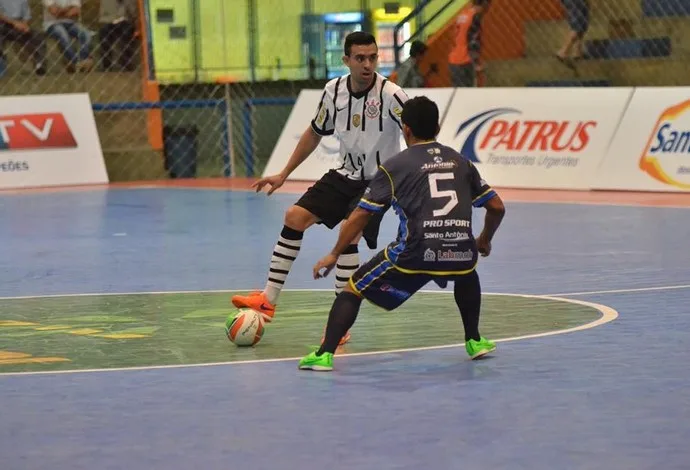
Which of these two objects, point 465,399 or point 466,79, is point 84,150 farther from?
point 465,399

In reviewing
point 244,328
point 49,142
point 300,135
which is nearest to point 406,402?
point 244,328

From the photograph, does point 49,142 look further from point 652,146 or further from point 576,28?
point 652,146

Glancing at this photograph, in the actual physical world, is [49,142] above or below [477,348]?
below

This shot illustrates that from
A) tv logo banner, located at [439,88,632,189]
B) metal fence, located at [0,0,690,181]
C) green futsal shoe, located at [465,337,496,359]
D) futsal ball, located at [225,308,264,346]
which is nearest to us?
green futsal shoe, located at [465,337,496,359]

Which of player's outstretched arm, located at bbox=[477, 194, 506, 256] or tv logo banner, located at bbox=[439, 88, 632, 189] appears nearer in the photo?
player's outstretched arm, located at bbox=[477, 194, 506, 256]

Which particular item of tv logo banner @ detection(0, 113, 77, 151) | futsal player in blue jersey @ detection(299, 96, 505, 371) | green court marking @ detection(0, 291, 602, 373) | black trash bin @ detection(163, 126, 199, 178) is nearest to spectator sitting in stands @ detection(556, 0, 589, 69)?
black trash bin @ detection(163, 126, 199, 178)

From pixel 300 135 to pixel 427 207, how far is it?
1750 cm

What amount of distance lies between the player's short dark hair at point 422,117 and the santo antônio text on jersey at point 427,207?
3.3 inches

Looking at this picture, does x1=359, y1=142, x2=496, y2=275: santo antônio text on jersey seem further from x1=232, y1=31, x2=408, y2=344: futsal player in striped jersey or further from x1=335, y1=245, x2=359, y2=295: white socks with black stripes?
x1=335, y1=245, x2=359, y2=295: white socks with black stripes

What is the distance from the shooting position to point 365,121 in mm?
10031

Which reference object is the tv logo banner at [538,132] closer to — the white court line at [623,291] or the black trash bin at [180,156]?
the black trash bin at [180,156]

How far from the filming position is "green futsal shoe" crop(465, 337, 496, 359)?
8594 mm

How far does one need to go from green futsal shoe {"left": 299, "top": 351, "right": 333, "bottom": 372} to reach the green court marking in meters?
0.58

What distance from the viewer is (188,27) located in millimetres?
29094
